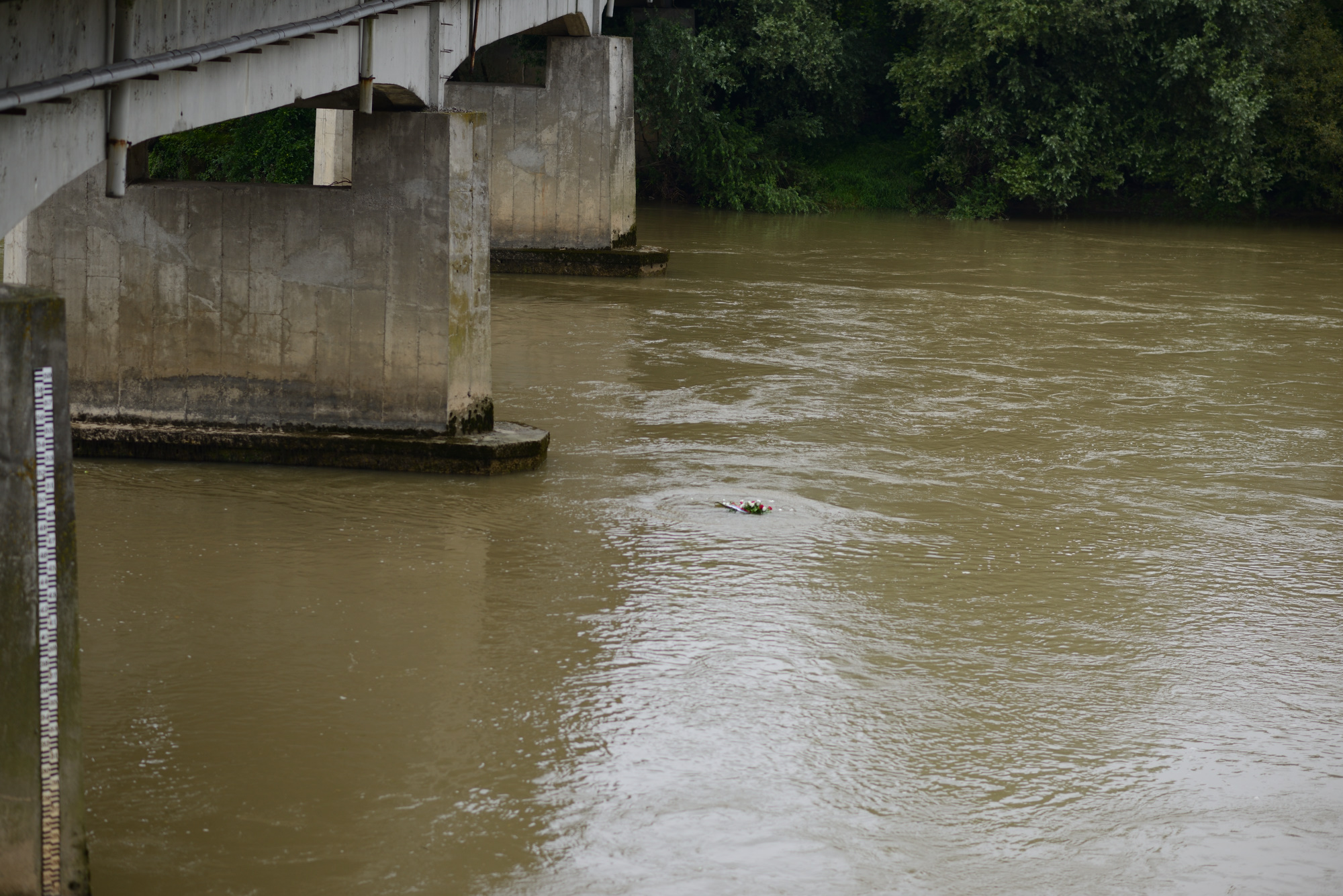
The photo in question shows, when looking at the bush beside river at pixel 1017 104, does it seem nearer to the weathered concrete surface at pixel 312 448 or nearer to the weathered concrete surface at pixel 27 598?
the weathered concrete surface at pixel 312 448

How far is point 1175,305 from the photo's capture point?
923 inches

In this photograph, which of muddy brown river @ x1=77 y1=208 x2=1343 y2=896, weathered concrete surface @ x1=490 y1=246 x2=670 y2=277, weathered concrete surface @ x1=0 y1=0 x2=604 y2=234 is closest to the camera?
muddy brown river @ x1=77 y1=208 x2=1343 y2=896

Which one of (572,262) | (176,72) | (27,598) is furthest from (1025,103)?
(27,598)

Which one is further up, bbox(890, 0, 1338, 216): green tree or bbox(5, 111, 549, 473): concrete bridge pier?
bbox(890, 0, 1338, 216): green tree

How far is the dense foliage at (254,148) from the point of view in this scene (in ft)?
84.1

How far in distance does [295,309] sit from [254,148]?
14810 millimetres

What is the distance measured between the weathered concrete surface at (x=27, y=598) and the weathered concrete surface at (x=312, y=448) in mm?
6711

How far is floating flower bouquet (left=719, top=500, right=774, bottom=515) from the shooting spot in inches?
456

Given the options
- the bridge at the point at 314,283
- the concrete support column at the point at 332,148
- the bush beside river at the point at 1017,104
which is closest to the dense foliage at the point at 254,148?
the concrete support column at the point at 332,148

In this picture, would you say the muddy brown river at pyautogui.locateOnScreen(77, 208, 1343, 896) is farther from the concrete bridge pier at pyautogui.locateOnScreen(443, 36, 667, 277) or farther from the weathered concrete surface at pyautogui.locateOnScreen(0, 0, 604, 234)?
the concrete bridge pier at pyautogui.locateOnScreen(443, 36, 667, 277)

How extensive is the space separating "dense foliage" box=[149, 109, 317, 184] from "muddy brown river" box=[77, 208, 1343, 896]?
34.5ft

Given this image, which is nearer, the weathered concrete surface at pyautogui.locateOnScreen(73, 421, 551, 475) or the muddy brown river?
the muddy brown river

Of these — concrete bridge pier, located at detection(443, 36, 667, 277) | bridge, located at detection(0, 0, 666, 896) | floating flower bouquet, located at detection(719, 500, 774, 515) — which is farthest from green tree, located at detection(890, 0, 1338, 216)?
floating flower bouquet, located at detection(719, 500, 774, 515)

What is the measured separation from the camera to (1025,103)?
121ft
